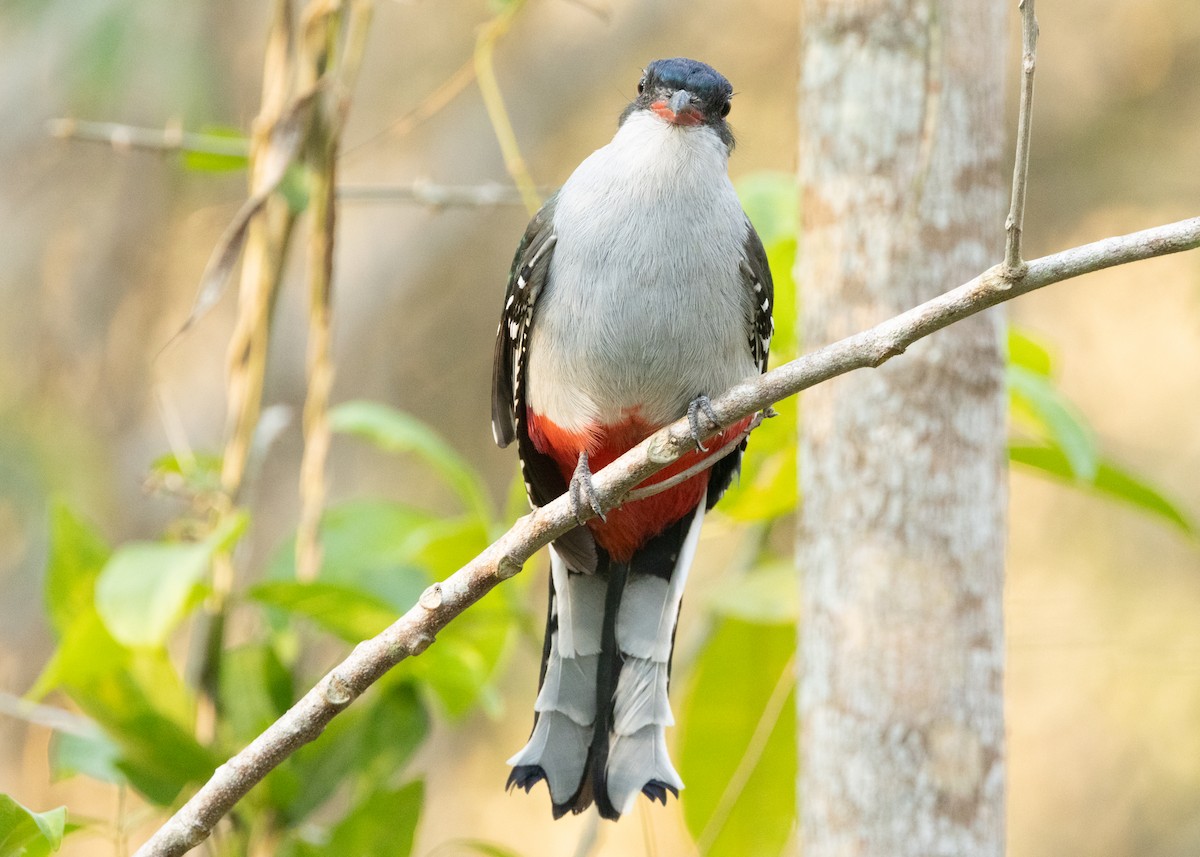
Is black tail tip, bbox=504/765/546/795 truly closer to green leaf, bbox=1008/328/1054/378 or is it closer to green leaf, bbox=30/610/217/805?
green leaf, bbox=30/610/217/805

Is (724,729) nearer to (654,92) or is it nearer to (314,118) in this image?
(654,92)

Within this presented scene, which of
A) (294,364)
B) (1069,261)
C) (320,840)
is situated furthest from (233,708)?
(294,364)

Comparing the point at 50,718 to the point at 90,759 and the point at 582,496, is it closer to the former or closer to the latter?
the point at 90,759

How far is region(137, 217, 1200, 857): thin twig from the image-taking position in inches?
76.7

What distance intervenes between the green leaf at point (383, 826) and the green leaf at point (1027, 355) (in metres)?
1.95

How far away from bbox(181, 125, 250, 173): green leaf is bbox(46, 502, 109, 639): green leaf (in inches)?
41.9

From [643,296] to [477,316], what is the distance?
483 centimetres

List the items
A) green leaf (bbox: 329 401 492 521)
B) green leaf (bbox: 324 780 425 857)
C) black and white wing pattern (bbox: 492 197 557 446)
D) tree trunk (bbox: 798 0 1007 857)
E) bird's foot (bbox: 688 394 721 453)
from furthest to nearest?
green leaf (bbox: 329 401 492 521)
green leaf (bbox: 324 780 425 857)
black and white wing pattern (bbox: 492 197 557 446)
tree trunk (bbox: 798 0 1007 857)
bird's foot (bbox: 688 394 721 453)

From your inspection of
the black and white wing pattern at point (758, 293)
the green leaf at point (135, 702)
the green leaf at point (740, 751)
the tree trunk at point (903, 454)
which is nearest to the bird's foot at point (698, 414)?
the black and white wing pattern at point (758, 293)

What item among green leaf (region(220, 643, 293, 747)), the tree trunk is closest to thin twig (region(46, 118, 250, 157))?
green leaf (region(220, 643, 293, 747))

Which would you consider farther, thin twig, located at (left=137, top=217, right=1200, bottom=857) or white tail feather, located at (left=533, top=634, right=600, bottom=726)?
white tail feather, located at (left=533, top=634, right=600, bottom=726)

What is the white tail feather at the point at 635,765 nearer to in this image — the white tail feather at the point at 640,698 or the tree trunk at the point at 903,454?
the white tail feather at the point at 640,698

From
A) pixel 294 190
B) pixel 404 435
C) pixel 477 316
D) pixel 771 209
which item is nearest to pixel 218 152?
pixel 294 190

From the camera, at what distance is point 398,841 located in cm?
317
